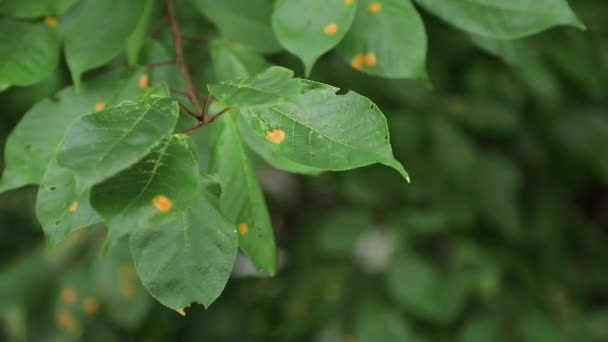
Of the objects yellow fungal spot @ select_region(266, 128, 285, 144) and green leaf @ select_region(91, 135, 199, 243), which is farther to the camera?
yellow fungal spot @ select_region(266, 128, 285, 144)

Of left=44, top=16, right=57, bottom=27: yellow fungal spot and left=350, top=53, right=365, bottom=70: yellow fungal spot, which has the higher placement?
left=44, top=16, right=57, bottom=27: yellow fungal spot

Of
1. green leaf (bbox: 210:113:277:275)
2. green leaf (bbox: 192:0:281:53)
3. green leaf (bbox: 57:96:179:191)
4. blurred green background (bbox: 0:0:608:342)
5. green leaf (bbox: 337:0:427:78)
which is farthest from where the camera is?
blurred green background (bbox: 0:0:608:342)

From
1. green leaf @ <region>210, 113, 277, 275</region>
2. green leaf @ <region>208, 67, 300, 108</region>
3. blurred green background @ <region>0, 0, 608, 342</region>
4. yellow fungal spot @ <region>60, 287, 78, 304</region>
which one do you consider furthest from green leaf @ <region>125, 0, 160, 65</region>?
yellow fungal spot @ <region>60, 287, 78, 304</region>

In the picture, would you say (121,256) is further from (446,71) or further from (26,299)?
(446,71)

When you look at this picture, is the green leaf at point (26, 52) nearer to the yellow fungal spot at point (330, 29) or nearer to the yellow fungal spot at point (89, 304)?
the yellow fungal spot at point (330, 29)

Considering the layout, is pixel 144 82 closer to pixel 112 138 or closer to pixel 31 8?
pixel 31 8

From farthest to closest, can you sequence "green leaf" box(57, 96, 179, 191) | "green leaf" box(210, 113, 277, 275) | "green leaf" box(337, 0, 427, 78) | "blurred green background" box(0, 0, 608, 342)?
"blurred green background" box(0, 0, 608, 342), "green leaf" box(337, 0, 427, 78), "green leaf" box(210, 113, 277, 275), "green leaf" box(57, 96, 179, 191)

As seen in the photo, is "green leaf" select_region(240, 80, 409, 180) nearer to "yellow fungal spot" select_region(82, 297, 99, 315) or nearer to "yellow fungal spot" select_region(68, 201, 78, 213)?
"yellow fungal spot" select_region(68, 201, 78, 213)
